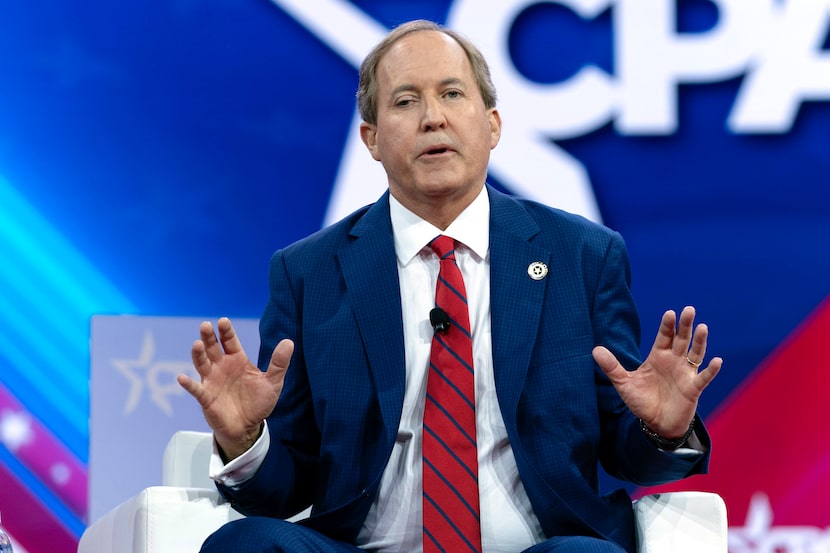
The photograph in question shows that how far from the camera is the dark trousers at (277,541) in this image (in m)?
1.83

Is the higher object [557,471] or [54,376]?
[54,376]

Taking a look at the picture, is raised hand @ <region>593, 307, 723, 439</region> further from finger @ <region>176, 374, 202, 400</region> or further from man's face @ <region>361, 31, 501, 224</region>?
finger @ <region>176, 374, 202, 400</region>

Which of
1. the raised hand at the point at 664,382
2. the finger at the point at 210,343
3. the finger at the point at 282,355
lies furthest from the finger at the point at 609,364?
the finger at the point at 210,343

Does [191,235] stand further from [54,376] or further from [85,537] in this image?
[85,537]

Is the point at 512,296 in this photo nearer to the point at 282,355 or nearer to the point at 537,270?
the point at 537,270

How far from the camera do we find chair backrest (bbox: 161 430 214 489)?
248 cm

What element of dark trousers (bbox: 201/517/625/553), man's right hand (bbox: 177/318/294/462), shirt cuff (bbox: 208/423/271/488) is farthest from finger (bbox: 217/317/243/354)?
dark trousers (bbox: 201/517/625/553)

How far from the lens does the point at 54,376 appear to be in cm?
350

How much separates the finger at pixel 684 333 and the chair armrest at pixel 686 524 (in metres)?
0.27

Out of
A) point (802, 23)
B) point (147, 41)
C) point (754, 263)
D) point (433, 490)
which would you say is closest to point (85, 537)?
point (433, 490)

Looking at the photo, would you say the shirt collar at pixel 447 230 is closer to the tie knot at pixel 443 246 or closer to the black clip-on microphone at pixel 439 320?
the tie knot at pixel 443 246

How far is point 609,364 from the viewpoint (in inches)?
75.7

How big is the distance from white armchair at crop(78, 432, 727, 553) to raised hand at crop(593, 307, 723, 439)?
0.49 feet

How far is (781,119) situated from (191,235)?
1866mm
